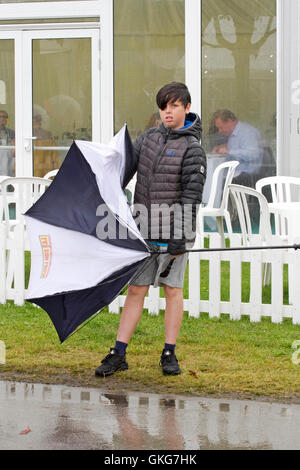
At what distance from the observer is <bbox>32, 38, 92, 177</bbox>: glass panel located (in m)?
13.0

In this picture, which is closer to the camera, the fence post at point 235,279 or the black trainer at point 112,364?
the black trainer at point 112,364

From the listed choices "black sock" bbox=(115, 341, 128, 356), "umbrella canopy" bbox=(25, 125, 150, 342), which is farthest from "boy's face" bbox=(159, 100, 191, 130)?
"black sock" bbox=(115, 341, 128, 356)

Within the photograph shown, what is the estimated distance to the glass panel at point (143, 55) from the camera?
12.5 meters

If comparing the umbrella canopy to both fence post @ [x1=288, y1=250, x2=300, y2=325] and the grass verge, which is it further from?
fence post @ [x1=288, y1=250, x2=300, y2=325]

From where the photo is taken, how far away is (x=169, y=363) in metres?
5.75

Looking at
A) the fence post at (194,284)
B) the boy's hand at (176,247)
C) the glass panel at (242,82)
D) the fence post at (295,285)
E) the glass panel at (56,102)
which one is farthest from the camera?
the glass panel at (56,102)

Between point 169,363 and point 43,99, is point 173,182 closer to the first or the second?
point 169,363

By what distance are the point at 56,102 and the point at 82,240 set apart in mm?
7953

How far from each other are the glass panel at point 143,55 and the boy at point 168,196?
22.6 feet

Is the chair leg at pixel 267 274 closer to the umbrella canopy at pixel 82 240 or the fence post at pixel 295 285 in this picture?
the fence post at pixel 295 285

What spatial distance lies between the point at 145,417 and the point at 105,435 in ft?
1.24

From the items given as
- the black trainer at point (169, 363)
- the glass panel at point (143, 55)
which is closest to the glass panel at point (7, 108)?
the glass panel at point (143, 55)

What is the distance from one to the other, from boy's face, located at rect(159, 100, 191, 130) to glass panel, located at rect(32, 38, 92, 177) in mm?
7414

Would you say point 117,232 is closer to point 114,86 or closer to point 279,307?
point 279,307
